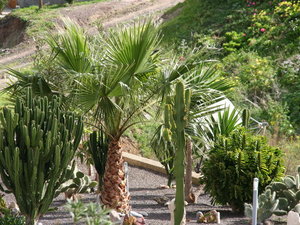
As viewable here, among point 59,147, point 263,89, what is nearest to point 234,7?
point 263,89

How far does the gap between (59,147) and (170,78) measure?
5.93ft

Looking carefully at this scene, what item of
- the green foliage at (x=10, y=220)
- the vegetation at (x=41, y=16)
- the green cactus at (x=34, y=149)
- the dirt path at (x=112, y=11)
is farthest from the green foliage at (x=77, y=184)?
the dirt path at (x=112, y=11)

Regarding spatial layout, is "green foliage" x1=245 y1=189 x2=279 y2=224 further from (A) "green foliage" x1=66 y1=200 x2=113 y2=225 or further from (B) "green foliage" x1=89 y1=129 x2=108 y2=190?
(A) "green foliage" x1=66 y1=200 x2=113 y2=225

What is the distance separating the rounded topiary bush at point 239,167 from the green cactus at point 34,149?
85.3 inches

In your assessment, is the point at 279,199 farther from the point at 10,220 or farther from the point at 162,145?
the point at 10,220

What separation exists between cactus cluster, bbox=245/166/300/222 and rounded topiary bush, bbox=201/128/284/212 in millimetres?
244

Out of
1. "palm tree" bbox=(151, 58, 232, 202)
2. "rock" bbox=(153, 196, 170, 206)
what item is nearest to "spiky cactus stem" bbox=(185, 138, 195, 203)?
"rock" bbox=(153, 196, 170, 206)

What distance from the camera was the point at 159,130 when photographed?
9.38 meters

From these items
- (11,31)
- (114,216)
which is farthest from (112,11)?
(114,216)

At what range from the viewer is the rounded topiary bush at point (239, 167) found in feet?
31.8

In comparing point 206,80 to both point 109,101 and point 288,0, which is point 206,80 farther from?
point 288,0

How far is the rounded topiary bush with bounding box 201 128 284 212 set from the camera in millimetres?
9695

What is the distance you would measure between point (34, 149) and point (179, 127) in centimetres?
170

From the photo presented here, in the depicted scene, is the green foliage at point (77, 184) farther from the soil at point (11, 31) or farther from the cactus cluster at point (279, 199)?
the soil at point (11, 31)
